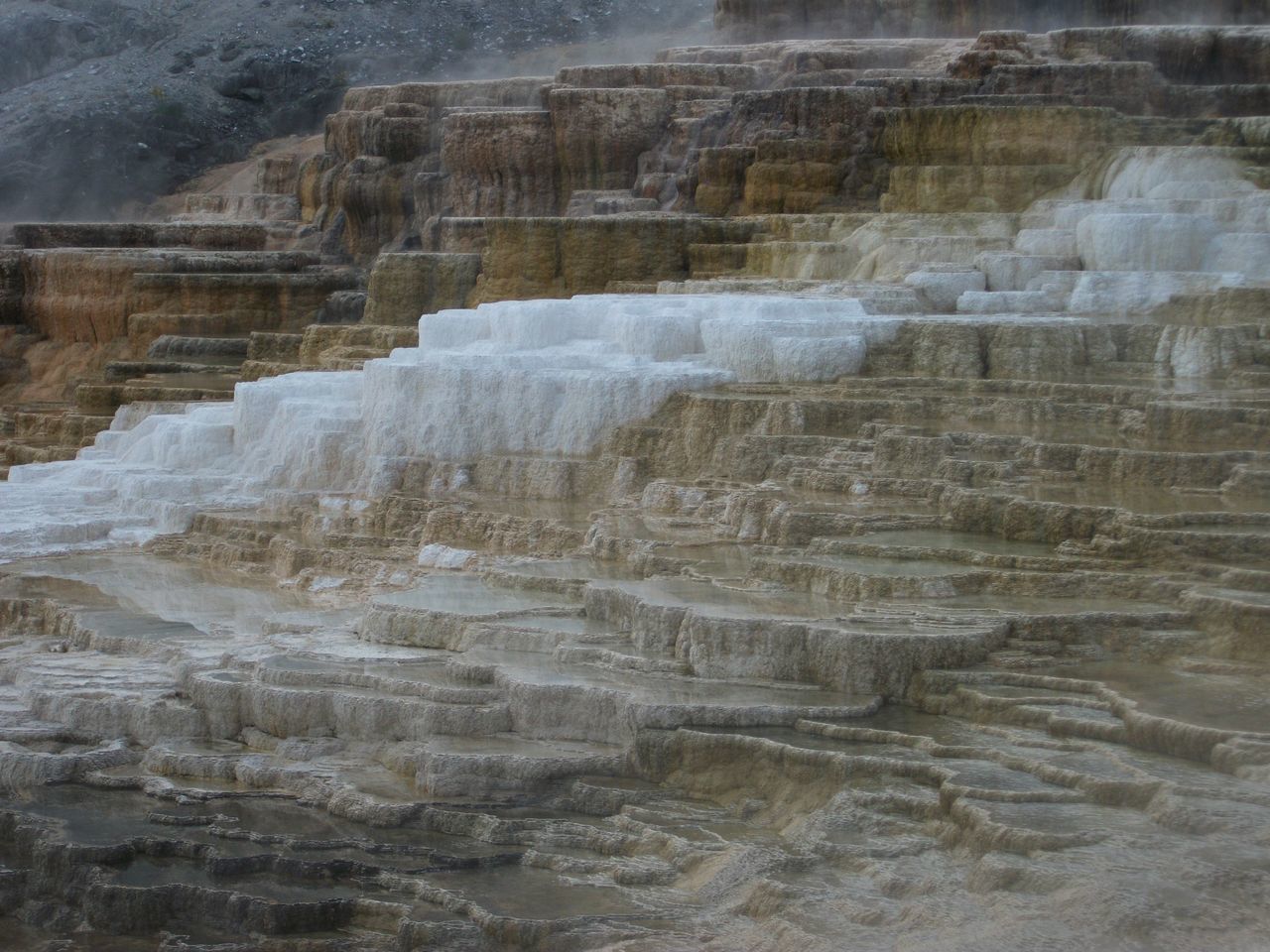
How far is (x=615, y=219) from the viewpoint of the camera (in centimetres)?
1788

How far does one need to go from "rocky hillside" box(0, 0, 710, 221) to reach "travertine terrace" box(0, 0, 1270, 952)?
32.3ft

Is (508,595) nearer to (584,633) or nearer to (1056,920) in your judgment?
(584,633)

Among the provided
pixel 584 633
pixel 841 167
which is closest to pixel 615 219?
pixel 841 167

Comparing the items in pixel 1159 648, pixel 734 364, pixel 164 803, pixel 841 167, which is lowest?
pixel 164 803

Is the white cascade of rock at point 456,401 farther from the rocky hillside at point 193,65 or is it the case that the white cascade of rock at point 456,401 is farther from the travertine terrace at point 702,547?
the rocky hillside at point 193,65

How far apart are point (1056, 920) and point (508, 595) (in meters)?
4.93

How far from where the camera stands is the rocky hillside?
101 ft

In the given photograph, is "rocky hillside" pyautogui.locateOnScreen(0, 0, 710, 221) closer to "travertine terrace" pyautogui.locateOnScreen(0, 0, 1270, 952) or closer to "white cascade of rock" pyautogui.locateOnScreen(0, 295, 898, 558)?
"travertine terrace" pyautogui.locateOnScreen(0, 0, 1270, 952)

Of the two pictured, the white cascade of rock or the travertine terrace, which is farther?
the white cascade of rock

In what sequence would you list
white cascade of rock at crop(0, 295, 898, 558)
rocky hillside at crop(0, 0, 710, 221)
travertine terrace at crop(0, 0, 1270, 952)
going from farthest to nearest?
rocky hillside at crop(0, 0, 710, 221), white cascade of rock at crop(0, 295, 898, 558), travertine terrace at crop(0, 0, 1270, 952)

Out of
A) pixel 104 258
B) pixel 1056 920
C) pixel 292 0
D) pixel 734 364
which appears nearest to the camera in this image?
pixel 1056 920

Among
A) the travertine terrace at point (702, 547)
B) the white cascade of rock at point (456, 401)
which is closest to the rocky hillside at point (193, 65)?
the travertine terrace at point (702, 547)

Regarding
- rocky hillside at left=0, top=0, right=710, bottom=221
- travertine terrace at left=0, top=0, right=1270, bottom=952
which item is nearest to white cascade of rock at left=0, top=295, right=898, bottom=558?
travertine terrace at left=0, top=0, right=1270, bottom=952

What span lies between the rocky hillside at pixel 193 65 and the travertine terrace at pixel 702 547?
984 cm
